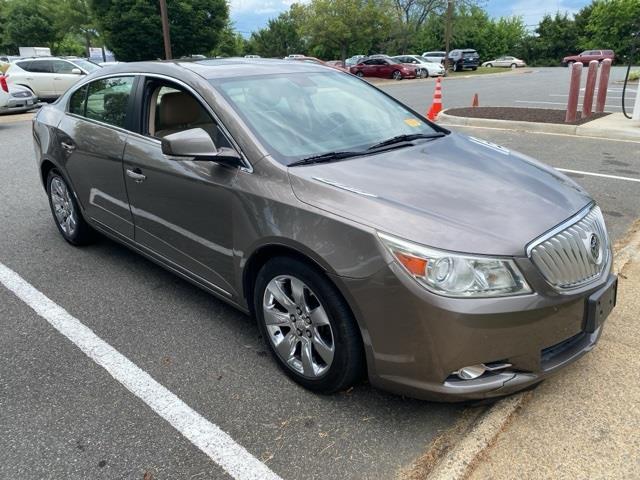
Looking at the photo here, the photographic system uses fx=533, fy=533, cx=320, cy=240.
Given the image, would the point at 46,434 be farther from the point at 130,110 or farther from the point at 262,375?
the point at 130,110

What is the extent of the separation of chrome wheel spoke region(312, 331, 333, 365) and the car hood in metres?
0.64

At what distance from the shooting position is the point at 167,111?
360 cm

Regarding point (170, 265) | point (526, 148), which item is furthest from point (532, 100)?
point (170, 265)

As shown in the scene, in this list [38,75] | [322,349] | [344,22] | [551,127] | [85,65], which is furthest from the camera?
[344,22]

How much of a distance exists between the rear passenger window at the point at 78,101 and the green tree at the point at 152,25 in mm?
29134

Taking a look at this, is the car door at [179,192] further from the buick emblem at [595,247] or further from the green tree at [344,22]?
the green tree at [344,22]

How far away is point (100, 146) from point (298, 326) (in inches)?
88.4

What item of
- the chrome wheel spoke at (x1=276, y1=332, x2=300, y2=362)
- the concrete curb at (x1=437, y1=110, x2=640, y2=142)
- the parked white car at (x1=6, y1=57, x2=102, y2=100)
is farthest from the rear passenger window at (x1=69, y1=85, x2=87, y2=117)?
the parked white car at (x1=6, y1=57, x2=102, y2=100)

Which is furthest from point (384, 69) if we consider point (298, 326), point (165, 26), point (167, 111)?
point (298, 326)

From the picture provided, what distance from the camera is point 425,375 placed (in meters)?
2.26

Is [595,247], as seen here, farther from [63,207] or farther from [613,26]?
[613,26]

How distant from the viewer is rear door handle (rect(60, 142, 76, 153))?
4301 millimetres

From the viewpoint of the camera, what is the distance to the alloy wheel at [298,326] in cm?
256

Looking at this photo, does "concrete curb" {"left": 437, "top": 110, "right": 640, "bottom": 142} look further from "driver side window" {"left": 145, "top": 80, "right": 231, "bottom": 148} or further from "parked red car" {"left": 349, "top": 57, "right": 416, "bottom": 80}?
"parked red car" {"left": 349, "top": 57, "right": 416, "bottom": 80}
